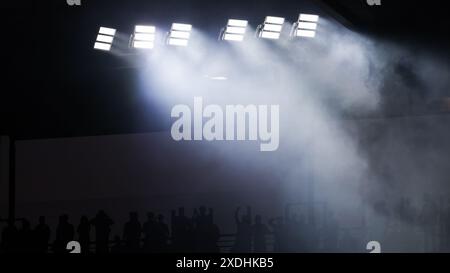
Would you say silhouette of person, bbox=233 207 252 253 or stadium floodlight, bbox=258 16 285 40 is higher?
stadium floodlight, bbox=258 16 285 40

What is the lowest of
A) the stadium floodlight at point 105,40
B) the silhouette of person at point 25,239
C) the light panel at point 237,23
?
the silhouette of person at point 25,239

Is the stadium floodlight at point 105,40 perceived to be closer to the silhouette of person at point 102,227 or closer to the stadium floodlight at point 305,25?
the silhouette of person at point 102,227

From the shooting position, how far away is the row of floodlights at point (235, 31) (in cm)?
1338

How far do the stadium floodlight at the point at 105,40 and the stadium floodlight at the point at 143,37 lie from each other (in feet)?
1.16

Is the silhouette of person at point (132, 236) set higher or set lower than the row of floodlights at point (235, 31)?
lower

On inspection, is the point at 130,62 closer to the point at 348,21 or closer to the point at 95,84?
the point at 95,84

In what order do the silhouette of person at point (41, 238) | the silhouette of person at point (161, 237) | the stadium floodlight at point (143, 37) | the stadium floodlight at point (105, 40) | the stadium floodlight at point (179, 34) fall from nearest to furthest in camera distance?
1. the silhouette of person at point (41, 238)
2. the stadium floodlight at point (105, 40)
3. the silhouette of person at point (161, 237)
4. the stadium floodlight at point (143, 37)
5. the stadium floodlight at point (179, 34)

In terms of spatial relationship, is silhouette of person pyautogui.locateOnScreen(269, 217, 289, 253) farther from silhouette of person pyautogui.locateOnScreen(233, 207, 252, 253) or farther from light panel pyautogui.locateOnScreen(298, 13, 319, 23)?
light panel pyautogui.locateOnScreen(298, 13, 319, 23)

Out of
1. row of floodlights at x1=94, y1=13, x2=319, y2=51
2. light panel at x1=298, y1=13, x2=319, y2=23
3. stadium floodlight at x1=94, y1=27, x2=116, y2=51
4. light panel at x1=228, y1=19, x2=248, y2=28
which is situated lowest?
stadium floodlight at x1=94, y1=27, x2=116, y2=51

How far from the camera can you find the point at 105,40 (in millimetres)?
13086

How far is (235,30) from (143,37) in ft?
4.04

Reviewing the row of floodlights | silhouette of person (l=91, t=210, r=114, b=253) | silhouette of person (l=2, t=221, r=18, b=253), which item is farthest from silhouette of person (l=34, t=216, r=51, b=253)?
the row of floodlights

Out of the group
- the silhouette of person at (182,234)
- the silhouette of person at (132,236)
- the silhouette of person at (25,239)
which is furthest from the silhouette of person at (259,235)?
the silhouette of person at (25,239)

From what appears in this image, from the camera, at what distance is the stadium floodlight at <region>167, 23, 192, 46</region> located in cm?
1342
